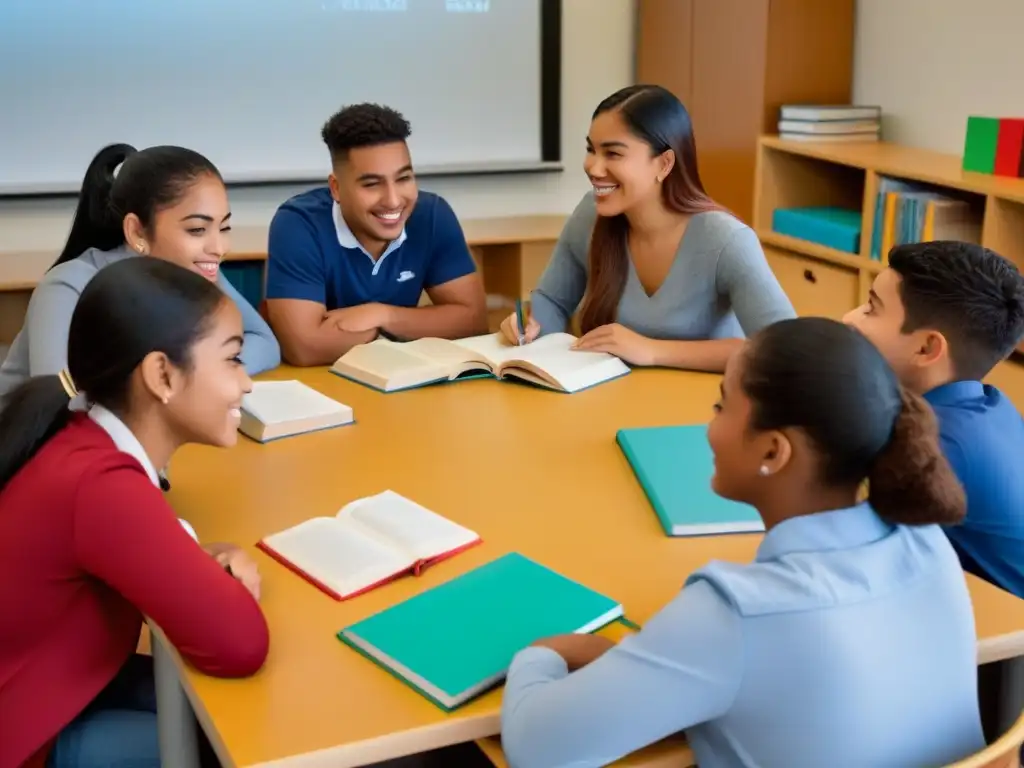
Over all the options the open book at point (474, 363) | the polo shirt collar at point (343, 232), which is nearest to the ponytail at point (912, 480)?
the open book at point (474, 363)

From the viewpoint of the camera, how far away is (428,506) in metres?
1.57

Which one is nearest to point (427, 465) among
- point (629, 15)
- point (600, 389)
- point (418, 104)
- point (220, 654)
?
point (600, 389)

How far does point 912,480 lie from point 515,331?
1371mm

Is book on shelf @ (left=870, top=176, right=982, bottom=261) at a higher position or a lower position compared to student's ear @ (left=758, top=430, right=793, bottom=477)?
lower

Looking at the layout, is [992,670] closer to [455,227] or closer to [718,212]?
[718,212]

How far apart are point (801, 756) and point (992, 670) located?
1.55 ft

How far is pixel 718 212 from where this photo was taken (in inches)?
93.5

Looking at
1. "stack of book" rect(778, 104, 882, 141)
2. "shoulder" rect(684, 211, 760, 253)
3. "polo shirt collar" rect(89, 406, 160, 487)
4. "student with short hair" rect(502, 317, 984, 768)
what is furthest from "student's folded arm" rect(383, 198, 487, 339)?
"stack of book" rect(778, 104, 882, 141)

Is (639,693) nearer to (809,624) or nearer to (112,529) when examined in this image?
(809,624)

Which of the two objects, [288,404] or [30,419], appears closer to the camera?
[30,419]

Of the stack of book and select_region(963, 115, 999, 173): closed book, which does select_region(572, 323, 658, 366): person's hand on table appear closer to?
select_region(963, 115, 999, 173): closed book

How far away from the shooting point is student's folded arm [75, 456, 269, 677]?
1.13 metres

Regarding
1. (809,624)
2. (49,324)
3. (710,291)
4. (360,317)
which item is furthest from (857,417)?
(360,317)

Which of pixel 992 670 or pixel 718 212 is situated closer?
pixel 992 670
